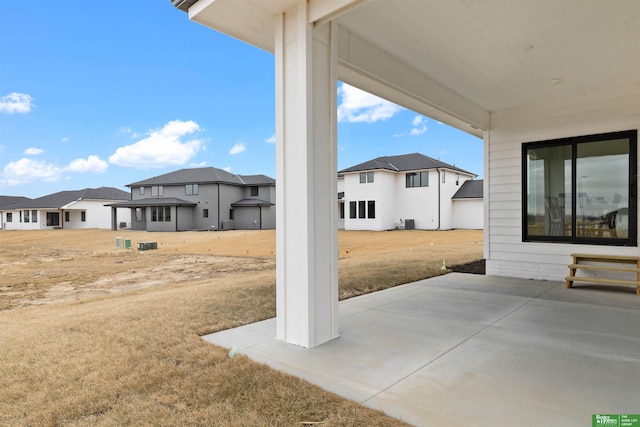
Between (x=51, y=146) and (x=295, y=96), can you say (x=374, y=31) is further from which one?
(x=51, y=146)

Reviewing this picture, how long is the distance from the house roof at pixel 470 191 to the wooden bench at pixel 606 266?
1734 cm

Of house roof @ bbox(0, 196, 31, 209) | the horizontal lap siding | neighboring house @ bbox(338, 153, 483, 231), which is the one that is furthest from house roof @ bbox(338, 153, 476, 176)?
house roof @ bbox(0, 196, 31, 209)

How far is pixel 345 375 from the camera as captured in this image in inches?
98.3

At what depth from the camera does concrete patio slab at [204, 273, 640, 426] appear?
6.80 ft

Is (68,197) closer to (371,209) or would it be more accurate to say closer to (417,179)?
(371,209)

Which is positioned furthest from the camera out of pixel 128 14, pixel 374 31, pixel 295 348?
pixel 128 14

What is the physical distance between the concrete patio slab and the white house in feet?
1.44

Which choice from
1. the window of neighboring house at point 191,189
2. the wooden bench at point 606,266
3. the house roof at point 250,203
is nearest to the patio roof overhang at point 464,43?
the wooden bench at point 606,266

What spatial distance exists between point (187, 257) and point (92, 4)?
1301cm

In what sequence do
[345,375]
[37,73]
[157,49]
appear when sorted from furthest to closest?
[37,73], [157,49], [345,375]

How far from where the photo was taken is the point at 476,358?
2.79m

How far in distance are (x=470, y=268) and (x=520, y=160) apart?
267cm

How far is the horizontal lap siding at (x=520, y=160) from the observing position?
225 inches

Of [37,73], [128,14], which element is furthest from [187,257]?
[37,73]
